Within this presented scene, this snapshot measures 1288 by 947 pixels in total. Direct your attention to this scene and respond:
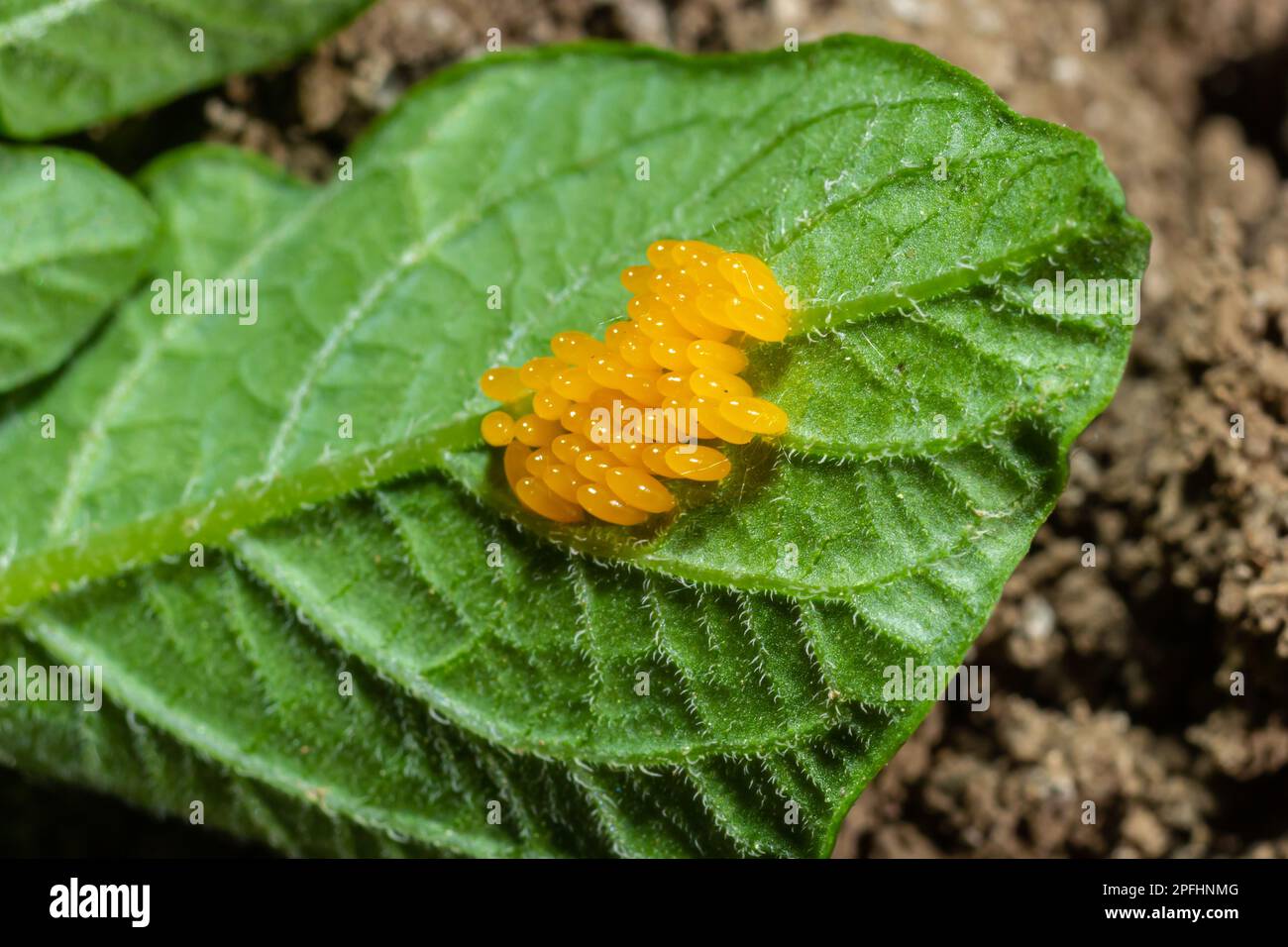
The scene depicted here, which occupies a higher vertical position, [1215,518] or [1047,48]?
[1047,48]

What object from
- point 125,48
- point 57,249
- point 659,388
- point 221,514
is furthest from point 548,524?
point 125,48

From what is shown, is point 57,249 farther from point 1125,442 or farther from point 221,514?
point 1125,442

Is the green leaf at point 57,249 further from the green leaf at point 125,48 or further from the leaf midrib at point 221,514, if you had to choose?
the leaf midrib at point 221,514

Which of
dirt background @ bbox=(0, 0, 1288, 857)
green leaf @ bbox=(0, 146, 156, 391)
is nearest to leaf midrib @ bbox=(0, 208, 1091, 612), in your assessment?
green leaf @ bbox=(0, 146, 156, 391)

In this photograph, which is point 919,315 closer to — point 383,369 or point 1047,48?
point 383,369

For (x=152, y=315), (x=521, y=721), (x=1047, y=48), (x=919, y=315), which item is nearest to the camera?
(x=919, y=315)
